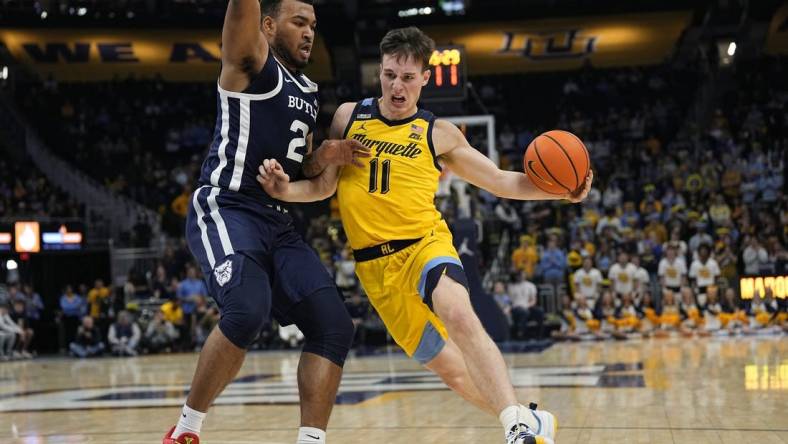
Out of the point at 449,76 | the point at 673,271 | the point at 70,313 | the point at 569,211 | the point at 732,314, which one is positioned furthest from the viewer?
the point at 569,211

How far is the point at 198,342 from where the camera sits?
1902 cm

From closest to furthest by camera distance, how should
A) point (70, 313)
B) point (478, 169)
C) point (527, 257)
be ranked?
point (478, 169) → point (527, 257) → point (70, 313)

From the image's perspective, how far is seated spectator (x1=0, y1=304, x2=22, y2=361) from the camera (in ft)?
65.4

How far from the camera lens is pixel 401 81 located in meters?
5.34

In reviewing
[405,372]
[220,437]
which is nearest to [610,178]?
[405,372]

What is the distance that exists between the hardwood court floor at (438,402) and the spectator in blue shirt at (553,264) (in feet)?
14.2

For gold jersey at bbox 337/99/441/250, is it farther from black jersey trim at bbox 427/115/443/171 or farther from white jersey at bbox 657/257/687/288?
white jersey at bbox 657/257/687/288

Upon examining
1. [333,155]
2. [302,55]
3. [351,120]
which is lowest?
[333,155]

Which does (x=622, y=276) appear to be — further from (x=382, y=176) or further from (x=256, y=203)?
(x=256, y=203)

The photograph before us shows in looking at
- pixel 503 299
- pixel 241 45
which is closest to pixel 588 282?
pixel 503 299

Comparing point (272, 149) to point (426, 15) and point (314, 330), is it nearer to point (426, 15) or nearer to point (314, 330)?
point (314, 330)

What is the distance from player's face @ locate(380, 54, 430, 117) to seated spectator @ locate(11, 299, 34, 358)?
16.9 metres

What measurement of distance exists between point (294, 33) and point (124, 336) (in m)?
15.1

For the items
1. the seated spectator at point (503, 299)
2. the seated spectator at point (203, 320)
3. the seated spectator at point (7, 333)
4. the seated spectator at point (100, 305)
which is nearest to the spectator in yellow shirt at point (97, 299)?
the seated spectator at point (100, 305)
